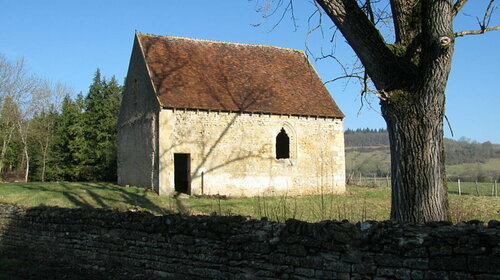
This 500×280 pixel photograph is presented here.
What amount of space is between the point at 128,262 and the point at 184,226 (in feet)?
5.63

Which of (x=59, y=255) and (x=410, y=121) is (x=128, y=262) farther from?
(x=410, y=121)

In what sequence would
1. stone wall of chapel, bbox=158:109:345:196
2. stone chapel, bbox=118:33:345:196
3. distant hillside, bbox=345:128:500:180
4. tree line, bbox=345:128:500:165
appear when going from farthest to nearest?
tree line, bbox=345:128:500:165 < distant hillside, bbox=345:128:500:180 < stone chapel, bbox=118:33:345:196 < stone wall of chapel, bbox=158:109:345:196

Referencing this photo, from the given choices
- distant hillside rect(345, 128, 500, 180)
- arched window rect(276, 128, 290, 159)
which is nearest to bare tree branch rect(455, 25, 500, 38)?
arched window rect(276, 128, 290, 159)

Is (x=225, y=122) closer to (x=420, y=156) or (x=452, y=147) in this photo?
(x=420, y=156)

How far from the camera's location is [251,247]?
21.0 feet

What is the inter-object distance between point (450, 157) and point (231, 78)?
73.9 meters

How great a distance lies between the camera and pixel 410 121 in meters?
6.60

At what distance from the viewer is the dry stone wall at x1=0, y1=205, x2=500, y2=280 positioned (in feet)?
15.6

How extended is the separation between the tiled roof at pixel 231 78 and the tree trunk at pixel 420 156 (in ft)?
50.0

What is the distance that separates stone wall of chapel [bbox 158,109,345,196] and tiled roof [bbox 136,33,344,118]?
54 centimetres

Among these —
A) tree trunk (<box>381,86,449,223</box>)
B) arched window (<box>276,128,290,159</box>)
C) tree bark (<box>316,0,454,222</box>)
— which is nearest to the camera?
tree bark (<box>316,0,454,222</box>)

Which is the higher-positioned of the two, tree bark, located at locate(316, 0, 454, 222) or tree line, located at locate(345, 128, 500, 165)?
tree line, located at locate(345, 128, 500, 165)

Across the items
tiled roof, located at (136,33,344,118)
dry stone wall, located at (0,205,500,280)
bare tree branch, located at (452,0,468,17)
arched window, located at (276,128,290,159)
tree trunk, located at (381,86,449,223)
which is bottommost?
dry stone wall, located at (0,205,500,280)

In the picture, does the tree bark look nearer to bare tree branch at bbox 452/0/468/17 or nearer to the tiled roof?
bare tree branch at bbox 452/0/468/17
